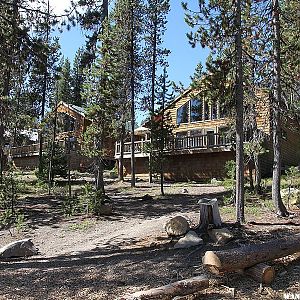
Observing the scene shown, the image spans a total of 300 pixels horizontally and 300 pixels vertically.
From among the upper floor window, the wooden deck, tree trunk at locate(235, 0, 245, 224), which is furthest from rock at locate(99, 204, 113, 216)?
the upper floor window

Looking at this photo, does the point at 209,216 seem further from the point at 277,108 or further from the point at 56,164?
the point at 56,164

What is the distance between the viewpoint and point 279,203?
1083 centimetres

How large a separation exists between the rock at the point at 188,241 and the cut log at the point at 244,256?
218 cm

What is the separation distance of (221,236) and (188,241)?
2.43 feet

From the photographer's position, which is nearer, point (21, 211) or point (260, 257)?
point (260, 257)

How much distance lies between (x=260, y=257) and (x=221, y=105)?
6.11 m

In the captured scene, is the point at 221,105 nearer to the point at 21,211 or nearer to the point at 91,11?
the point at 91,11

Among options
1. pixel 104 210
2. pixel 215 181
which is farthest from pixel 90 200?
pixel 215 181

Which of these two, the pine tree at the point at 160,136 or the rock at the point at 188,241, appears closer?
the rock at the point at 188,241

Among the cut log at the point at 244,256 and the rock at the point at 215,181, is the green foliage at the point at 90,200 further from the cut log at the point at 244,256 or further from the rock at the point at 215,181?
the rock at the point at 215,181

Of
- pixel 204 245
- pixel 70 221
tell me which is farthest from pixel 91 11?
pixel 204 245

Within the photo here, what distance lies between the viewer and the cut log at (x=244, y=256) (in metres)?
5.22

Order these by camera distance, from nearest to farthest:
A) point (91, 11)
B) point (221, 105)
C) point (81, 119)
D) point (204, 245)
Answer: point (204, 245) < point (221, 105) < point (91, 11) < point (81, 119)

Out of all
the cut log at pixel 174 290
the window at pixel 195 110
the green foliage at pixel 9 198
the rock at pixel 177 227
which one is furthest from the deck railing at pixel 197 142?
the cut log at pixel 174 290
